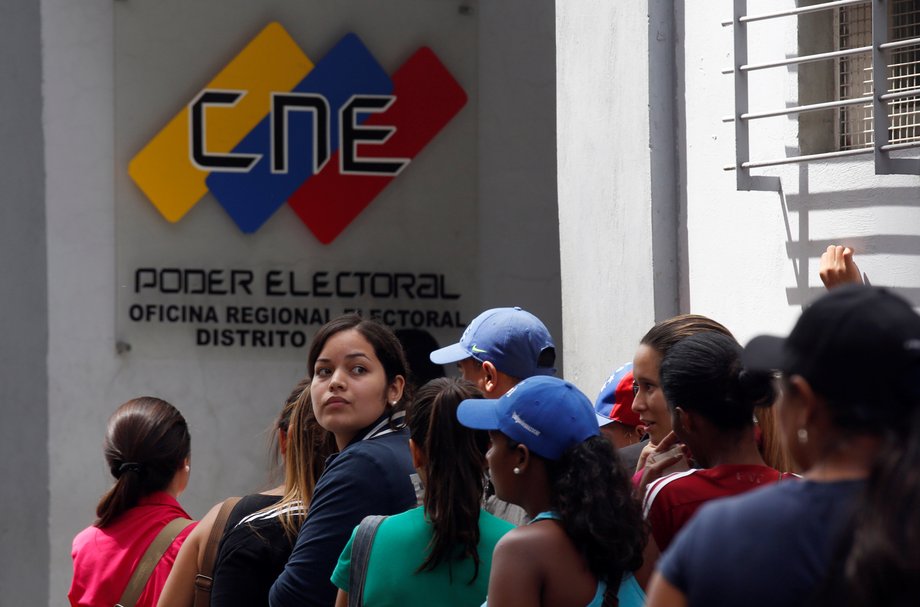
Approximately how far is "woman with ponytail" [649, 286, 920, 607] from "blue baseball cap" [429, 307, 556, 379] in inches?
98.7

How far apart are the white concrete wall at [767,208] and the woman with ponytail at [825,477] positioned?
9.72 ft

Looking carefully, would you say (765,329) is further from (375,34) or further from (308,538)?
(375,34)

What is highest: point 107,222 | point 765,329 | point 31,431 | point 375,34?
point 375,34

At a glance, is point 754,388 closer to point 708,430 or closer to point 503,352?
point 708,430

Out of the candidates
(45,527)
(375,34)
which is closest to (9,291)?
(45,527)

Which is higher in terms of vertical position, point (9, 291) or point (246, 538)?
point (9, 291)

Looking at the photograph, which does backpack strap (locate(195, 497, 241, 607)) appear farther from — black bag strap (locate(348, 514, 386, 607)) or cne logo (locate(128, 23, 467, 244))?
cne logo (locate(128, 23, 467, 244))

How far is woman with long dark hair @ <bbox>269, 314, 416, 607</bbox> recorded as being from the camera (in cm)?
374

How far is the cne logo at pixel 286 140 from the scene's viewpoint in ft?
28.2

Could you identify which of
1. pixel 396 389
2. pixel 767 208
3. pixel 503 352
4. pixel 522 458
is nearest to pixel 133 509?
pixel 396 389

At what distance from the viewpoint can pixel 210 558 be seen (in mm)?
4164

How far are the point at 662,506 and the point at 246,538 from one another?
4.17ft

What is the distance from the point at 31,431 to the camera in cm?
839

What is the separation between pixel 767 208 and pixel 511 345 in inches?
57.4
